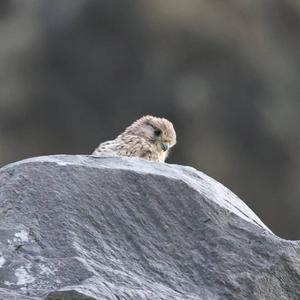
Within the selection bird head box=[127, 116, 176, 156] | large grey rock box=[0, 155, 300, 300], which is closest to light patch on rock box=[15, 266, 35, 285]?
large grey rock box=[0, 155, 300, 300]

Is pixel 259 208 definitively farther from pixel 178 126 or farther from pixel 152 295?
pixel 152 295

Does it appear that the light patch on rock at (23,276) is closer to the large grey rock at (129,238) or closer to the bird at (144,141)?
the large grey rock at (129,238)

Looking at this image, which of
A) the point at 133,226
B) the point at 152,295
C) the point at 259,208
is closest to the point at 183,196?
the point at 133,226

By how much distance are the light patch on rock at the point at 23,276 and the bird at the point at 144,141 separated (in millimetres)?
2931

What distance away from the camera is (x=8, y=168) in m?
5.37

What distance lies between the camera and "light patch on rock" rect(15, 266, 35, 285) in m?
4.78

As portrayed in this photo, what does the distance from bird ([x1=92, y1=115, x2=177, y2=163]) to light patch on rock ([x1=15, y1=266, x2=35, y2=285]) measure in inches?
115

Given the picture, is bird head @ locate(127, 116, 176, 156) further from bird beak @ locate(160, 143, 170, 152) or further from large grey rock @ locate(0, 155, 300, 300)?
large grey rock @ locate(0, 155, 300, 300)

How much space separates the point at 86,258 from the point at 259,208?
9.37 m

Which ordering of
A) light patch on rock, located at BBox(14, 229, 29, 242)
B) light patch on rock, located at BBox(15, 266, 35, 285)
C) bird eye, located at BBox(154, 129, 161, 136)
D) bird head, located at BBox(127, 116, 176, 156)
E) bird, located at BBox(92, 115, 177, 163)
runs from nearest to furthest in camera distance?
light patch on rock, located at BBox(15, 266, 35, 285)
light patch on rock, located at BBox(14, 229, 29, 242)
bird, located at BBox(92, 115, 177, 163)
bird head, located at BBox(127, 116, 176, 156)
bird eye, located at BBox(154, 129, 161, 136)

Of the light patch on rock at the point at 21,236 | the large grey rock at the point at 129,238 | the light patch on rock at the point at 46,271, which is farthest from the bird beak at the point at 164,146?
the light patch on rock at the point at 46,271

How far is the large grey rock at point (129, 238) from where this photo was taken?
486 centimetres

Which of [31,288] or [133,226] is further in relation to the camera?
[133,226]

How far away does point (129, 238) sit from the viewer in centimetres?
514
